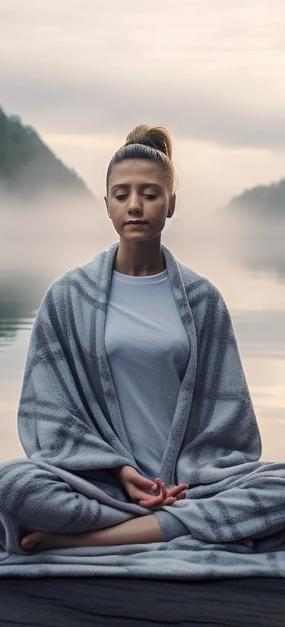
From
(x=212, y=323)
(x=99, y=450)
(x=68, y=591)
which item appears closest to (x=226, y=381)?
(x=212, y=323)

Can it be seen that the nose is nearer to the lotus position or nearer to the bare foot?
the lotus position

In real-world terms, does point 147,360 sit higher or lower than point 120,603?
higher

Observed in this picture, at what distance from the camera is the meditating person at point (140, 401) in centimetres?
342

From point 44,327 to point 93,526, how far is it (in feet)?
1.60

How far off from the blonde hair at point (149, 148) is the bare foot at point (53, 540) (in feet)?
2.70

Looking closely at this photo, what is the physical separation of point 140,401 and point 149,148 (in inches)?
23.1

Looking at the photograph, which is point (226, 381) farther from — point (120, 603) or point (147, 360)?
point (120, 603)

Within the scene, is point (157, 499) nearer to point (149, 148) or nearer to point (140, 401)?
point (140, 401)

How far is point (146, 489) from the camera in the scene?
347cm

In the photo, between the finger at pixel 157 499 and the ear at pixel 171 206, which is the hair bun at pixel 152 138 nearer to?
the ear at pixel 171 206

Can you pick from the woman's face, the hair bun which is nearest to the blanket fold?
the woman's face

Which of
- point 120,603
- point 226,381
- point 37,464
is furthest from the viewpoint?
point 226,381

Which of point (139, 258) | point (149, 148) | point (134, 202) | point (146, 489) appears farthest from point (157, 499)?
point (149, 148)

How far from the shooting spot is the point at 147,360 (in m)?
3.52
